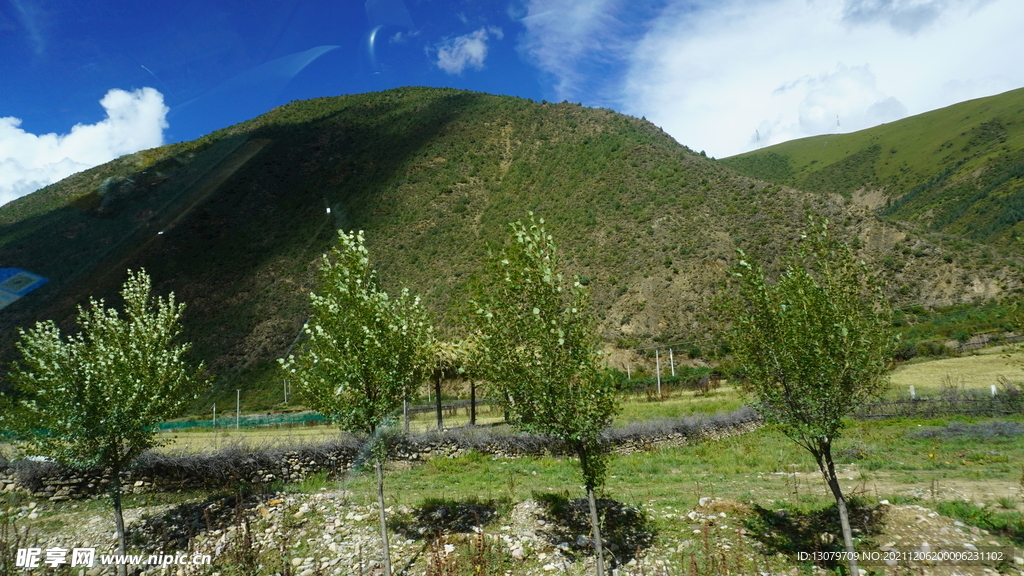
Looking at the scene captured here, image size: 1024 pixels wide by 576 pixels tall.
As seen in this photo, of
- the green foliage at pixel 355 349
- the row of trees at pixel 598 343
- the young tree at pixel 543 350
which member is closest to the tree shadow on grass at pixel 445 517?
the row of trees at pixel 598 343

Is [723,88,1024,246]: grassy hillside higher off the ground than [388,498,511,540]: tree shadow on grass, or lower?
higher

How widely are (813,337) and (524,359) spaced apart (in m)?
4.40

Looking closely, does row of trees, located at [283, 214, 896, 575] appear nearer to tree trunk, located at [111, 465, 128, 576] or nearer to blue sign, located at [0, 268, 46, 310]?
tree trunk, located at [111, 465, 128, 576]

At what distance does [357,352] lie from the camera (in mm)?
8914

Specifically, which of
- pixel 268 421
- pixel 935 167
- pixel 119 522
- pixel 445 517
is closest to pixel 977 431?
pixel 445 517

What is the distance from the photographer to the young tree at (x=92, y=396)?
9367 millimetres

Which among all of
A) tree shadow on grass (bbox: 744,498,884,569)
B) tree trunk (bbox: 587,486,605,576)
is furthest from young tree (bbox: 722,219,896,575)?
tree trunk (bbox: 587,486,605,576)

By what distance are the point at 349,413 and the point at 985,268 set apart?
163 feet

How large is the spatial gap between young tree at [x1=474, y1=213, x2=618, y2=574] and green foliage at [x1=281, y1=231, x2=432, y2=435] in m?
1.88

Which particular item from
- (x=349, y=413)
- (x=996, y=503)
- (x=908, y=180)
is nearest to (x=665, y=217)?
(x=996, y=503)

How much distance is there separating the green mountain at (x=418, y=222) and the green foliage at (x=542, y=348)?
22.8 metres

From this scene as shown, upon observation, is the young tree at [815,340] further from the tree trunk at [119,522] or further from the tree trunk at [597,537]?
the tree trunk at [119,522]

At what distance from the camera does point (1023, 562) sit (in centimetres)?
757

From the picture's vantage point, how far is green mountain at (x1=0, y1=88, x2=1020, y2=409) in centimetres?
4366
